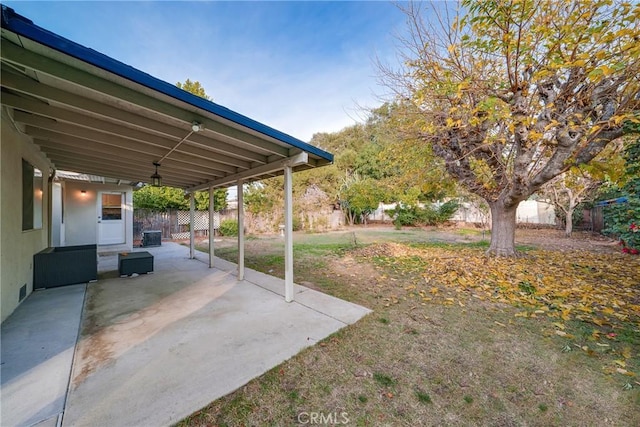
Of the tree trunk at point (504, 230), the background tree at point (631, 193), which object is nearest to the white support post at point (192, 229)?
the tree trunk at point (504, 230)

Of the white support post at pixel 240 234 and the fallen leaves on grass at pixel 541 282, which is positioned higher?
the white support post at pixel 240 234

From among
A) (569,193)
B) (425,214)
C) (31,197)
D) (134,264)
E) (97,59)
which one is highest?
(97,59)

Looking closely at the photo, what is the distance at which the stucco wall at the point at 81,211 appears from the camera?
7719 millimetres

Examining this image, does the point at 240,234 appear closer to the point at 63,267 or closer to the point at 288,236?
the point at 288,236

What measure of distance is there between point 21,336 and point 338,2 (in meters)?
8.22

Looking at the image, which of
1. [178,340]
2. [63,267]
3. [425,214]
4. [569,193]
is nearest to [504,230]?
[569,193]

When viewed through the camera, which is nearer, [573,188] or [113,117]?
[113,117]

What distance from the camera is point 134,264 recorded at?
510 cm

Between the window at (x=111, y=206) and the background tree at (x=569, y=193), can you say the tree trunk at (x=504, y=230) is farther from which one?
the window at (x=111, y=206)

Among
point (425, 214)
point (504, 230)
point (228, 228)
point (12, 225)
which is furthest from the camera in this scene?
point (425, 214)

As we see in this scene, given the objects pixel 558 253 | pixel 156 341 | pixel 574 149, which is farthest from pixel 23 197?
pixel 558 253

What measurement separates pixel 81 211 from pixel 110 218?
0.79m

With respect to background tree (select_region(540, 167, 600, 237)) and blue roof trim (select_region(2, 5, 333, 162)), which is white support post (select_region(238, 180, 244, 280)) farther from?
background tree (select_region(540, 167, 600, 237))

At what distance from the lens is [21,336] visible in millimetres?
2615
